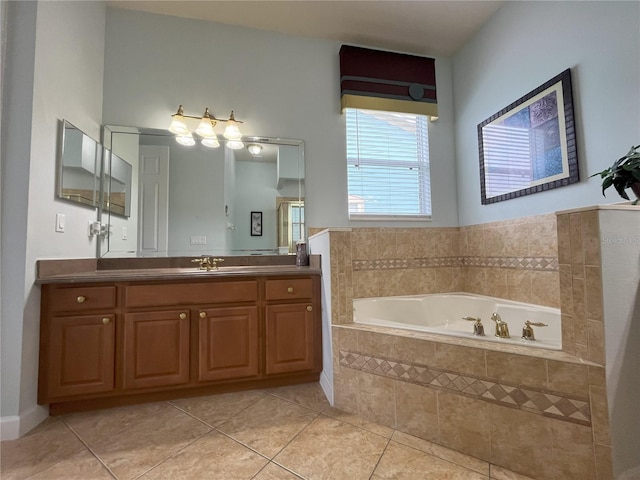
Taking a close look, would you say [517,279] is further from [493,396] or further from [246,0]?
[246,0]

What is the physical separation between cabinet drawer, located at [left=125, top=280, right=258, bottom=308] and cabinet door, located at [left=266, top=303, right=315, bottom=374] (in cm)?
20

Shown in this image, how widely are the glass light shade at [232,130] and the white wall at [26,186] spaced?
3.45ft

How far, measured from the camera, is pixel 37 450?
1336mm

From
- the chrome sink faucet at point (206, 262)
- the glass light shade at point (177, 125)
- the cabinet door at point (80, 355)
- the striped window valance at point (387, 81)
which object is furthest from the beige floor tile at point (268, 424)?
the striped window valance at point (387, 81)

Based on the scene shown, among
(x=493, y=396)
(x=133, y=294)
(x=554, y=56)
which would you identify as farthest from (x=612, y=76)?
(x=133, y=294)

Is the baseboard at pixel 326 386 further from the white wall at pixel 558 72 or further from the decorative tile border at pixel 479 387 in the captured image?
the white wall at pixel 558 72

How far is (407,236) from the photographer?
105 inches

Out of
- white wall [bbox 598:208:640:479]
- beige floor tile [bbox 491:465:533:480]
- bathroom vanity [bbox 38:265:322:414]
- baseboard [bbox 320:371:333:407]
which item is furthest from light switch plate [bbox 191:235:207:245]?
white wall [bbox 598:208:640:479]

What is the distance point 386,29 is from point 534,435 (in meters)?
3.04

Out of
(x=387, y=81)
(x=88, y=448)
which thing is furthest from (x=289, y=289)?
(x=387, y=81)

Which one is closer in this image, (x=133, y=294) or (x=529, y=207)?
(x=133, y=294)

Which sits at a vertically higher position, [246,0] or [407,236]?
[246,0]

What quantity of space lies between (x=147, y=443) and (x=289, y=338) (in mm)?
895

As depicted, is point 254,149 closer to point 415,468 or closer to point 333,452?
point 333,452
